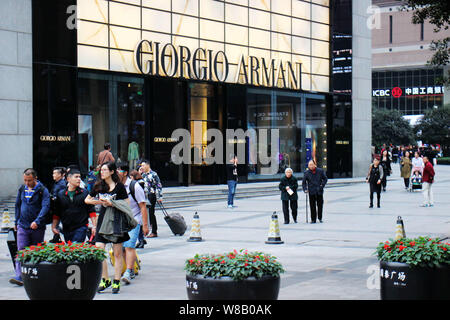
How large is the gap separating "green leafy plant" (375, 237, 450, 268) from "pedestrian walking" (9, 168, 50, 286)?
18.5 feet

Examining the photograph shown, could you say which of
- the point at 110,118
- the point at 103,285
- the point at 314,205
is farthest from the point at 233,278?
the point at 110,118

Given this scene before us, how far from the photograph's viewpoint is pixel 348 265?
13.0 m

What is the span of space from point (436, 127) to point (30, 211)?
72.1 metres

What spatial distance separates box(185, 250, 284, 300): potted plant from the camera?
23.1ft

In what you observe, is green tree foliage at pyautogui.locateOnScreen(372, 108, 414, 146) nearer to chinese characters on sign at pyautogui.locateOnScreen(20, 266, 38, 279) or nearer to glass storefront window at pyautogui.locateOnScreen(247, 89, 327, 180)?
glass storefront window at pyautogui.locateOnScreen(247, 89, 327, 180)

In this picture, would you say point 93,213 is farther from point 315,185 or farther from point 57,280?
point 315,185

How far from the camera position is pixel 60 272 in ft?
28.4

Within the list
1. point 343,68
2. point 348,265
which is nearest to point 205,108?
point 343,68

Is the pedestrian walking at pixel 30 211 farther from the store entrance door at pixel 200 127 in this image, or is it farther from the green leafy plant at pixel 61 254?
the store entrance door at pixel 200 127

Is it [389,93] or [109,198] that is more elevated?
[389,93]

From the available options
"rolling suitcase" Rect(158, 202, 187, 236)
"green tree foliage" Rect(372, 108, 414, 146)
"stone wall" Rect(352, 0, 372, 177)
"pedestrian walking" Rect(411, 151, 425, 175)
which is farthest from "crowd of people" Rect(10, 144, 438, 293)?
"green tree foliage" Rect(372, 108, 414, 146)
